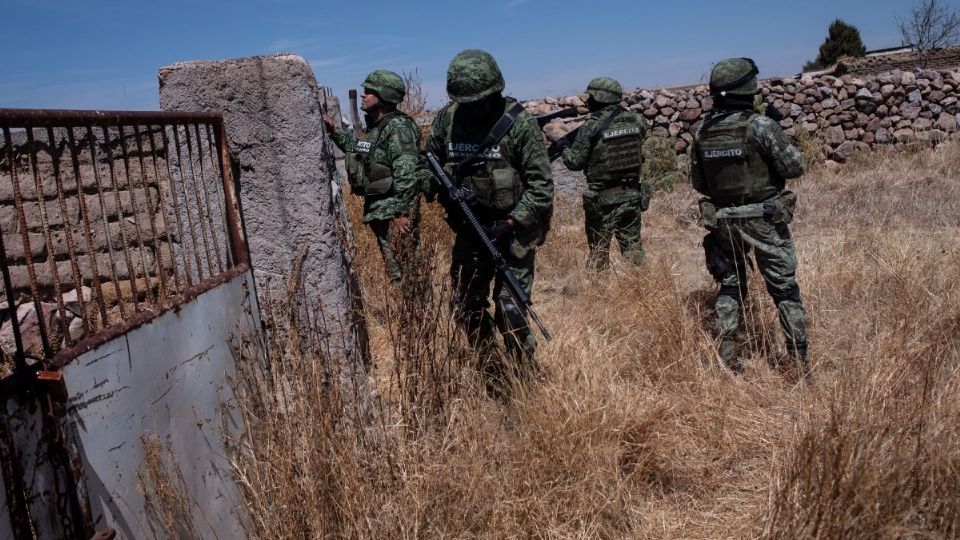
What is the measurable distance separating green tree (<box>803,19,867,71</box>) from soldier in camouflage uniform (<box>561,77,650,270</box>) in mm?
24607

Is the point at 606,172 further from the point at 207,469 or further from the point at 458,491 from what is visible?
the point at 207,469

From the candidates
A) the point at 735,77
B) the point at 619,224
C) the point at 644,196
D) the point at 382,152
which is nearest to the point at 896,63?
the point at 644,196

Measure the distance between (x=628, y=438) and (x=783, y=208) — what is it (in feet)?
5.38

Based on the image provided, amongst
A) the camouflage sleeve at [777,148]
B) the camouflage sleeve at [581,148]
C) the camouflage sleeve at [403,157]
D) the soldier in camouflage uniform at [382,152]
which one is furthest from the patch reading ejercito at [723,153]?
the camouflage sleeve at [581,148]

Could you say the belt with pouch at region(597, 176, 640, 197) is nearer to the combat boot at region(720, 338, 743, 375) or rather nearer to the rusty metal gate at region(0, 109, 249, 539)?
the combat boot at region(720, 338, 743, 375)

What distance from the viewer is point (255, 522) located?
2289 mm

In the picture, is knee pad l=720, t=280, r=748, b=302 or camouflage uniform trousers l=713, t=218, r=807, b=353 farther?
knee pad l=720, t=280, r=748, b=302

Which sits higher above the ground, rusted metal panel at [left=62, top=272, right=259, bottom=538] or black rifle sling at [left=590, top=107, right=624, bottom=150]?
black rifle sling at [left=590, top=107, right=624, bottom=150]

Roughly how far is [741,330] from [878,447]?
2474 millimetres

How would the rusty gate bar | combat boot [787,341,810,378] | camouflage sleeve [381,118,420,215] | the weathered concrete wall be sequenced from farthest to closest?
camouflage sleeve [381,118,420,215]
combat boot [787,341,810,378]
the weathered concrete wall
the rusty gate bar

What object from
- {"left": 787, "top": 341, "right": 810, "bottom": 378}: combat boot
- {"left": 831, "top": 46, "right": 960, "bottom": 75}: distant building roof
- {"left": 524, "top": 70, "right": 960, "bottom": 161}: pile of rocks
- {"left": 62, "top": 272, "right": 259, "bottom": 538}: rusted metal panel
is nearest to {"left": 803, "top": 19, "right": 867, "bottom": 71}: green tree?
{"left": 831, "top": 46, "right": 960, "bottom": 75}: distant building roof

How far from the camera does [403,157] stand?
14.7 ft

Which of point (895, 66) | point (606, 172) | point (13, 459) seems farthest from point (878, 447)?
point (895, 66)

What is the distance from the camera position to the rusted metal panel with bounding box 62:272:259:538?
5.22 ft
